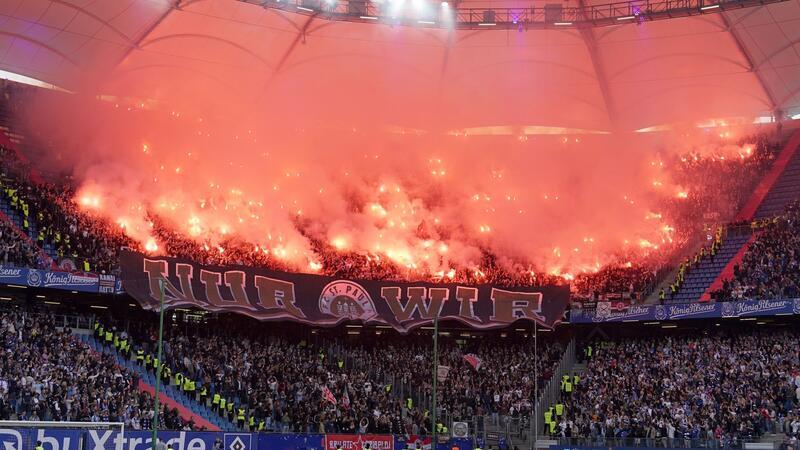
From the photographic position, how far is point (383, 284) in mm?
52969

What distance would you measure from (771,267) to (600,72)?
14646 millimetres

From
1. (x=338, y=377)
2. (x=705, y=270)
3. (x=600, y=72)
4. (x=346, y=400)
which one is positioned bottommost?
(x=346, y=400)

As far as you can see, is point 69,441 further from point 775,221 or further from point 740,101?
point 740,101

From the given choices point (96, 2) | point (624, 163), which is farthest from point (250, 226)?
point (624, 163)

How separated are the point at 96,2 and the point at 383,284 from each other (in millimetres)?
20231

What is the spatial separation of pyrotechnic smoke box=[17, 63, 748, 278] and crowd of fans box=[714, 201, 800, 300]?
25.8ft

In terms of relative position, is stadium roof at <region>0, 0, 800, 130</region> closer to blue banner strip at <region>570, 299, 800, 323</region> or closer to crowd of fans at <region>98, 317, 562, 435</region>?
blue banner strip at <region>570, 299, 800, 323</region>

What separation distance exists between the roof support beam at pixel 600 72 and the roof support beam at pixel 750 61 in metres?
6.88

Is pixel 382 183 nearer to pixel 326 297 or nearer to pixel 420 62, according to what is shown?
pixel 420 62

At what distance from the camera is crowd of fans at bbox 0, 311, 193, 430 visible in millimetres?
39562

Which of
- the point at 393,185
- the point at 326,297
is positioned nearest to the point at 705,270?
the point at 393,185

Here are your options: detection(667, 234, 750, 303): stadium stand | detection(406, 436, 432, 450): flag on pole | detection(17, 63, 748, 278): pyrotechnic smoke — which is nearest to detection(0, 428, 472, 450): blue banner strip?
detection(406, 436, 432, 450): flag on pole

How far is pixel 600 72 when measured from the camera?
59.0 m

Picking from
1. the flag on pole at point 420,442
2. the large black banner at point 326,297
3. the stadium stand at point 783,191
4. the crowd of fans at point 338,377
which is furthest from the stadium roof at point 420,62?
the flag on pole at point 420,442
